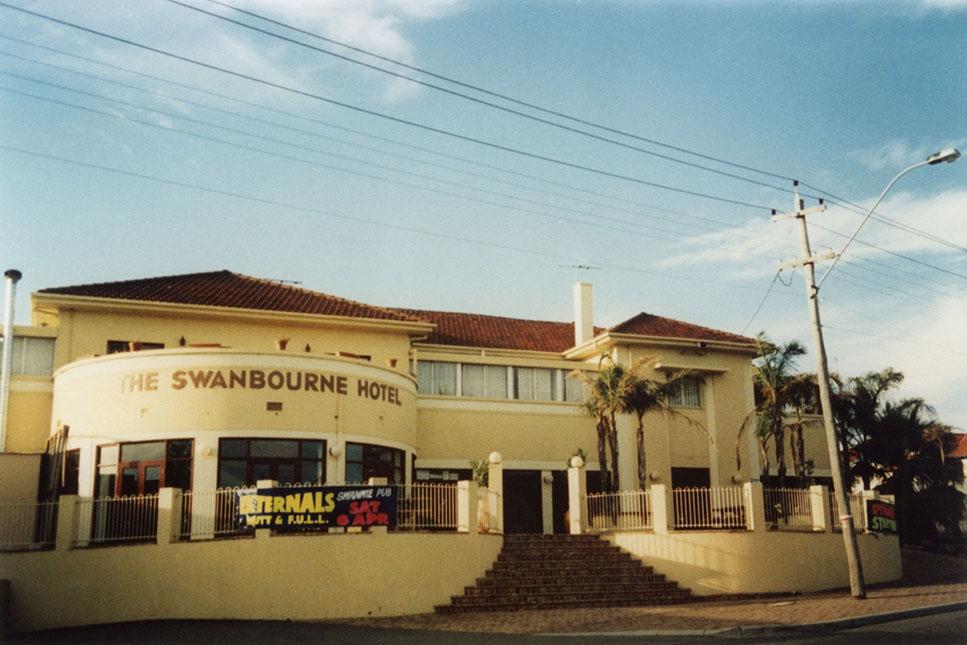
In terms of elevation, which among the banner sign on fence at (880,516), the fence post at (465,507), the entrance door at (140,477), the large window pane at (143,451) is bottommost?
the banner sign on fence at (880,516)

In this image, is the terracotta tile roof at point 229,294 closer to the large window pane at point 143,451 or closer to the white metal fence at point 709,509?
the large window pane at point 143,451

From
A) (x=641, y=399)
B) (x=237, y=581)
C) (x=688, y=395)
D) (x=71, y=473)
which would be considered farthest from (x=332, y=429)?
(x=688, y=395)

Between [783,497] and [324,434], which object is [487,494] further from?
[783,497]

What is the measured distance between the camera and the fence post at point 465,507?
21280 mm

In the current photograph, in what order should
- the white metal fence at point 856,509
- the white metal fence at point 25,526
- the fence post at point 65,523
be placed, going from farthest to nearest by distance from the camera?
the white metal fence at point 856,509
the white metal fence at point 25,526
the fence post at point 65,523

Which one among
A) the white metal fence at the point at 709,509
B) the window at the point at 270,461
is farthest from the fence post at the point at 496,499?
the white metal fence at the point at 709,509

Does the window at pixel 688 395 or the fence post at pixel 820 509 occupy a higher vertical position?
the window at pixel 688 395

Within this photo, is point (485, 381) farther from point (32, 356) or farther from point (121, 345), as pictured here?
point (32, 356)

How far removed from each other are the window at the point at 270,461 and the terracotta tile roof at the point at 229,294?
20.5ft

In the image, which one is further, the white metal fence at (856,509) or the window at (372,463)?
the white metal fence at (856,509)

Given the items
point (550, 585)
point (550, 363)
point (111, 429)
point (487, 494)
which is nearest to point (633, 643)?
point (550, 585)

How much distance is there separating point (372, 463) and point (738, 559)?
398 inches

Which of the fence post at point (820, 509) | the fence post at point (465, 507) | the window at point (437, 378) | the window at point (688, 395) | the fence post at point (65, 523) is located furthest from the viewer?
the window at point (688, 395)

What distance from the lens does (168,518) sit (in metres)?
19.6
